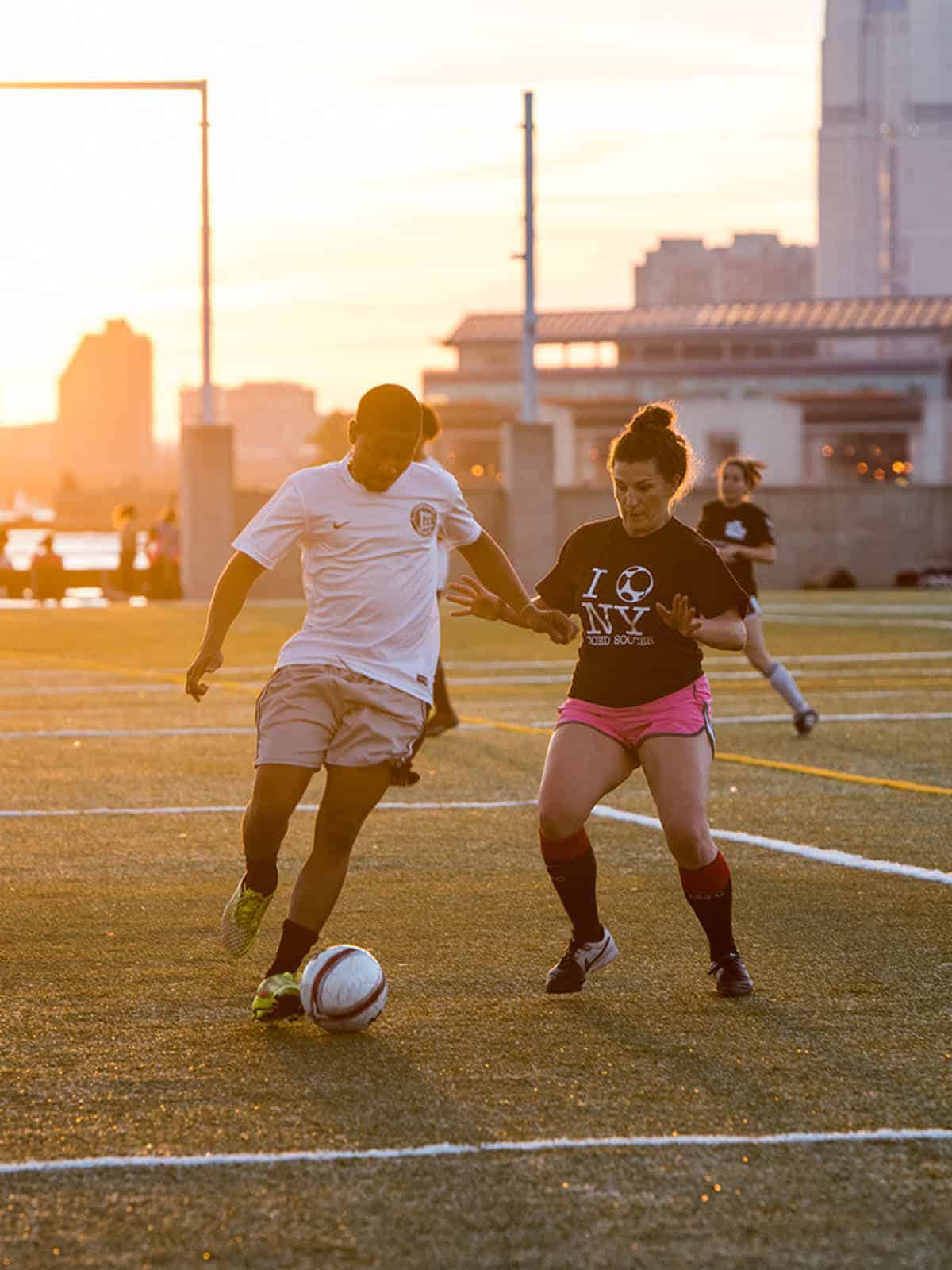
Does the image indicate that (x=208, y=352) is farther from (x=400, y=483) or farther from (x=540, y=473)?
(x=400, y=483)

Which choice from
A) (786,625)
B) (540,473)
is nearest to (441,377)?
(540,473)

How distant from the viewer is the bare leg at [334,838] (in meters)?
5.94

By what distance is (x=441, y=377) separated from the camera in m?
132

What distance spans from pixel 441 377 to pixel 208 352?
94309mm

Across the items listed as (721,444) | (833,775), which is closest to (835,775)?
(833,775)

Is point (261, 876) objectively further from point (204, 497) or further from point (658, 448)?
point (204, 497)

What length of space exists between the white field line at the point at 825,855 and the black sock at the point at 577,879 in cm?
155

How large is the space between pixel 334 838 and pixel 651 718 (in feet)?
3.55

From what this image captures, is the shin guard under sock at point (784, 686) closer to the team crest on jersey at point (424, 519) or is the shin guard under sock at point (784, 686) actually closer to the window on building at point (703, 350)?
the team crest on jersey at point (424, 519)

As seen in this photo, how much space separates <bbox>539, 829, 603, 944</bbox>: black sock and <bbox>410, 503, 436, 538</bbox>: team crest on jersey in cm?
105

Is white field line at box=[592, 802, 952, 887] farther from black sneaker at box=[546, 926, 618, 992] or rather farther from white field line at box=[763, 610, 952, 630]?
white field line at box=[763, 610, 952, 630]

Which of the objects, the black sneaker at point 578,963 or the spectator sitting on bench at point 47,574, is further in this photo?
the spectator sitting on bench at point 47,574

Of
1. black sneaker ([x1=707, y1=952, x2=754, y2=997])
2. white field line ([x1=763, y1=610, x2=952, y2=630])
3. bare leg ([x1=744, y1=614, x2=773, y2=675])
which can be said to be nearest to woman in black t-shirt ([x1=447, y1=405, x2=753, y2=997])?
black sneaker ([x1=707, y1=952, x2=754, y2=997])

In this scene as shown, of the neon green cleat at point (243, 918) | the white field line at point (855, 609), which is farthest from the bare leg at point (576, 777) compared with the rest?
the white field line at point (855, 609)
